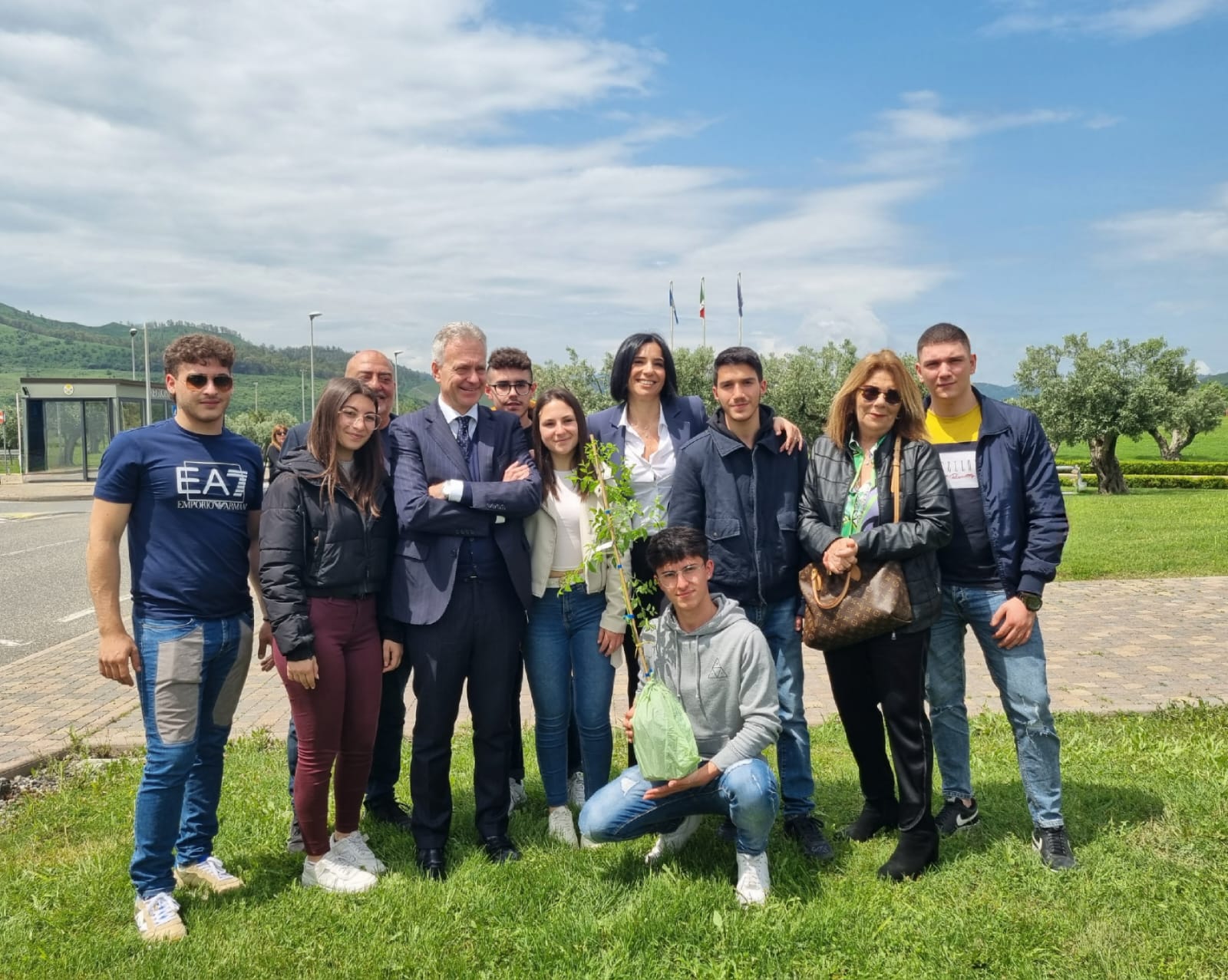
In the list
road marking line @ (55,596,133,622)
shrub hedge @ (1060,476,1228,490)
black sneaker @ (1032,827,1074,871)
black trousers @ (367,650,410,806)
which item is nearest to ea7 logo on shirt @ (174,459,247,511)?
black trousers @ (367,650,410,806)

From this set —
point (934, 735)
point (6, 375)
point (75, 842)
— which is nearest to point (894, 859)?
point (934, 735)

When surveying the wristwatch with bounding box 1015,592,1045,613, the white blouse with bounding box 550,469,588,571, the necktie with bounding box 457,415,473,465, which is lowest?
the wristwatch with bounding box 1015,592,1045,613

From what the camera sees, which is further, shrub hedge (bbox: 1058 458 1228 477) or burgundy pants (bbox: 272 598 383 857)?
shrub hedge (bbox: 1058 458 1228 477)

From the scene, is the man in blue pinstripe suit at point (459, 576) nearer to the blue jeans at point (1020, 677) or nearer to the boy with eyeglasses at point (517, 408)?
the boy with eyeglasses at point (517, 408)

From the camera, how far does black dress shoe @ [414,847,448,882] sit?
4.00 meters

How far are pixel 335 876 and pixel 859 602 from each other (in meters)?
2.51

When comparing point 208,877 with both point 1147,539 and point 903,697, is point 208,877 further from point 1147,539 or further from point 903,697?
point 1147,539

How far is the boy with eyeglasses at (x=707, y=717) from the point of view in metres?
3.70

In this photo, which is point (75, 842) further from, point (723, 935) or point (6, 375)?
point (6, 375)

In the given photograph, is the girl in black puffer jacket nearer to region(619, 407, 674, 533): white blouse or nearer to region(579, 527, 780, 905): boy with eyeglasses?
region(579, 527, 780, 905): boy with eyeglasses

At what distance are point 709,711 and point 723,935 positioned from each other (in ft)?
2.83

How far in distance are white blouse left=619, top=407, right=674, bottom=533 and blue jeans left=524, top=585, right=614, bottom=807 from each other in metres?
0.56

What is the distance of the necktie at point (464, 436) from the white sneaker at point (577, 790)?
1.84 m

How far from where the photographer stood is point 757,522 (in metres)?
4.16
